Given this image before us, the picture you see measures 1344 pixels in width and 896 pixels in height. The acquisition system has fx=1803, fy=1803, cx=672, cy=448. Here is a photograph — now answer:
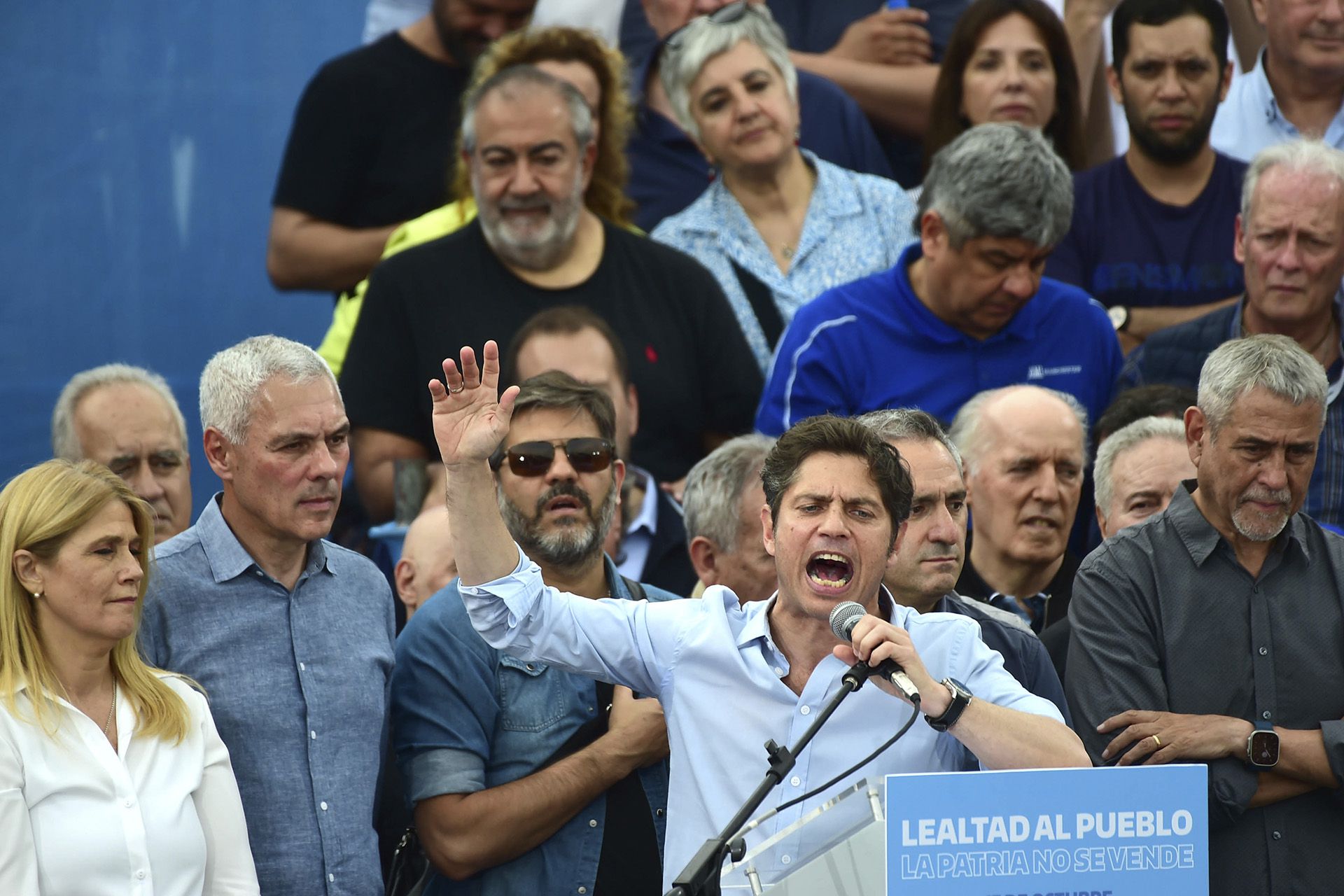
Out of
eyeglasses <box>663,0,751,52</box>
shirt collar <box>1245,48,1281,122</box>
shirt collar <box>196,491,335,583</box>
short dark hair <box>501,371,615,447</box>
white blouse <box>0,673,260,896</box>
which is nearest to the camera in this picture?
white blouse <box>0,673,260,896</box>

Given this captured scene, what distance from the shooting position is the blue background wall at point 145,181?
690 cm

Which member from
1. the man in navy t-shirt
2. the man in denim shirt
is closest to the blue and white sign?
the man in denim shirt

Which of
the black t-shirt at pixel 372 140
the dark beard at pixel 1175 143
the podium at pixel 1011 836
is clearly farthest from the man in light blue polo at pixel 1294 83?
the podium at pixel 1011 836

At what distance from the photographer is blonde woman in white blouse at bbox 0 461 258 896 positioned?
11.4 ft

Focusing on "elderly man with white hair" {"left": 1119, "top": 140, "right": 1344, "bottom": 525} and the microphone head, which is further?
"elderly man with white hair" {"left": 1119, "top": 140, "right": 1344, "bottom": 525}

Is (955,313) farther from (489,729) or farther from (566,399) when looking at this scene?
(489,729)

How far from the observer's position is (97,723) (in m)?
3.63

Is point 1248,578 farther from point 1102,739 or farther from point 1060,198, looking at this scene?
point 1060,198

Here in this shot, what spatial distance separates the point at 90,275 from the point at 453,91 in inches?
64.2

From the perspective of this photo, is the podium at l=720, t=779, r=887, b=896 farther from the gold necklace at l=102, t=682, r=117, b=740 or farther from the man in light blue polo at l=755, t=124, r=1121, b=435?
the man in light blue polo at l=755, t=124, r=1121, b=435

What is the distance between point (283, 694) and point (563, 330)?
172 centimetres

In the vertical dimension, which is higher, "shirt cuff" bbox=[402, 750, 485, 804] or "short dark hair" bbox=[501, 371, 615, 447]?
"short dark hair" bbox=[501, 371, 615, 447]

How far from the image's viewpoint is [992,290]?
5.45m

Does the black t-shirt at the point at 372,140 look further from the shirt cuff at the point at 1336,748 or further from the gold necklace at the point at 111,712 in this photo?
the shirt cuff at the point at 1336,748
